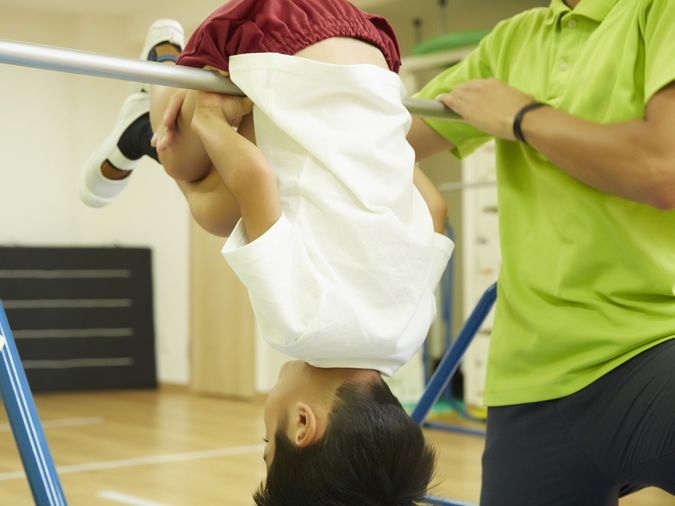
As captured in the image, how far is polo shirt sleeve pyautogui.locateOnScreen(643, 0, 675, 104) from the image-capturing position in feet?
4.58

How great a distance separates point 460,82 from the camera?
1925mm

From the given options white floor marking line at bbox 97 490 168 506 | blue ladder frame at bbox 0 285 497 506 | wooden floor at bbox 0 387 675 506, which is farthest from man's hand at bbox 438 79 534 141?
white floor marking line at bbox 97 490 168 506

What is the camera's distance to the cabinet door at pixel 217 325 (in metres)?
7.11

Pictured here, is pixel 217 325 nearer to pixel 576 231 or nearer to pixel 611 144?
pixel 576 231

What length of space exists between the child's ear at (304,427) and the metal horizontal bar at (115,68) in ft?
1.60

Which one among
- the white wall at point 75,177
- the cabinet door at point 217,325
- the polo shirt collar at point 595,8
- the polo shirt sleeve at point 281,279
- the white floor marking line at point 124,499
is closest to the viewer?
the polo shirt sleeve at point 281,279

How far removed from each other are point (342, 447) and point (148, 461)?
3.53 m

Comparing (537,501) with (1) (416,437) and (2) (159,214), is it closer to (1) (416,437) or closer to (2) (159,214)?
→ (1) (416,437)

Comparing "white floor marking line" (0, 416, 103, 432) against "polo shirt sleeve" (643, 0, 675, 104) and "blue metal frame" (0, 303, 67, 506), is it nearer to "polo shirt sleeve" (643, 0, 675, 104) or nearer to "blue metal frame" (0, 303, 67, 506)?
"blue metal frame" (0, 303, 67, 506)

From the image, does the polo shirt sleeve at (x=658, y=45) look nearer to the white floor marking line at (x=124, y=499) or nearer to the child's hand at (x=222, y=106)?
the child's hand at (x=222, y=106)

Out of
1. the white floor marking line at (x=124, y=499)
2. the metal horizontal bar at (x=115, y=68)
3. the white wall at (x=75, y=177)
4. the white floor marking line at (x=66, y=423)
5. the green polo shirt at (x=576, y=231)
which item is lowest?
the white floor marking line at (x=66, y=423)

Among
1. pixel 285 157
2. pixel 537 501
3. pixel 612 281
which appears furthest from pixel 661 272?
pixel 285 157

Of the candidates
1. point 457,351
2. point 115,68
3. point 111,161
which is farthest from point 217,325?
point 115,68

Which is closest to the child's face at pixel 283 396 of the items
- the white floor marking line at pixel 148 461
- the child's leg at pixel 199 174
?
the child's leg at pixel 199 174
